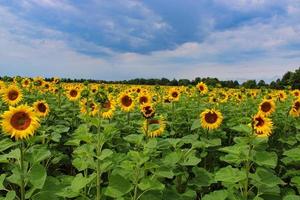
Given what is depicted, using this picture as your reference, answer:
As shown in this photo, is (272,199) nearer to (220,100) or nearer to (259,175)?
(259,175)

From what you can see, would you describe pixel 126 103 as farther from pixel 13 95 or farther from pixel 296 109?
pixel 296 109

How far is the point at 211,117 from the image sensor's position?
716 cm

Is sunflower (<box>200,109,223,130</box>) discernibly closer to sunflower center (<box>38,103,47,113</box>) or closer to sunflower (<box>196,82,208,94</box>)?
sunflower center (<box>38,103,47,113</box>)

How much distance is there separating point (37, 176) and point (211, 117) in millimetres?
3373

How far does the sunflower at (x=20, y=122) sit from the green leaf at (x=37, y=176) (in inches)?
14.2

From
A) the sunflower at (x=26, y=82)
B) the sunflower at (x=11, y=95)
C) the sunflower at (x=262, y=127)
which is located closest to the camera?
the sunflower at (x=262, y=127)

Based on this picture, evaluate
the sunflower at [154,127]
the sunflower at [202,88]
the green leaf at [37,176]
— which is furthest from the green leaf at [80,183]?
the sunflower at [202,88]

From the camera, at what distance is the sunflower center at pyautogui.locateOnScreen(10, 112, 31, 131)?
15.8ft

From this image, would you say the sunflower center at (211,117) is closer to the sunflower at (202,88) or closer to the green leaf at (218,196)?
the green leaf at (218,196)

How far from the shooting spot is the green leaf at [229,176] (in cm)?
448

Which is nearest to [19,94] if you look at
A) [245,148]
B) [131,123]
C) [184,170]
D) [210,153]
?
[131,123]

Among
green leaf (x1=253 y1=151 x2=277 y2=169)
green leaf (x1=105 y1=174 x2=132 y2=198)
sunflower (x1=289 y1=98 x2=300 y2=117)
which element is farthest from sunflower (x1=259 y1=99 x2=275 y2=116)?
green leaf (x1=105 y1=174 x2=132 y2=198)

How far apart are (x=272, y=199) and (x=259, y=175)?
436 millimetres

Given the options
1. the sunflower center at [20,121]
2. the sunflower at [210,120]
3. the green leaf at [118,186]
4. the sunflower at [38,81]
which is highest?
the sunflower at [38,81]
